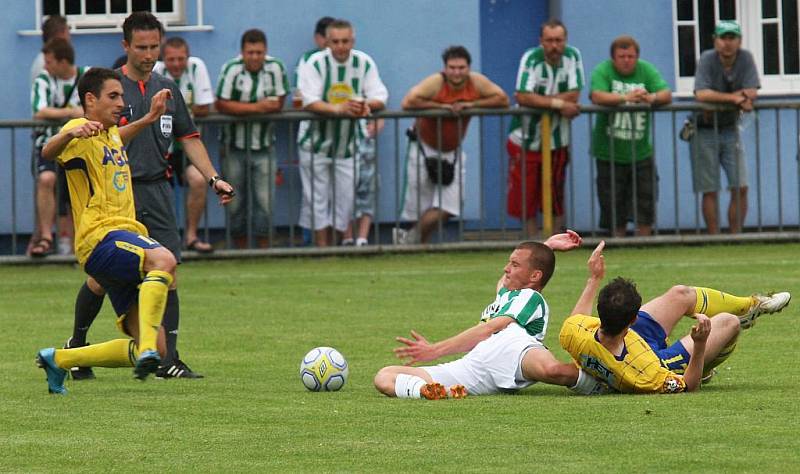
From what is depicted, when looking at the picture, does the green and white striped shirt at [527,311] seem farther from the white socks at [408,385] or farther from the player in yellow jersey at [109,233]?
the player in yellow jersey at [109,233]

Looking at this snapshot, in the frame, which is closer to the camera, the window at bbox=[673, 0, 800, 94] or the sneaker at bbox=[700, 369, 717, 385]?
the sneaker at bbox=[700, 369, 717, 385]

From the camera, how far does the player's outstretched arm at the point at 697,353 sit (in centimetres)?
829

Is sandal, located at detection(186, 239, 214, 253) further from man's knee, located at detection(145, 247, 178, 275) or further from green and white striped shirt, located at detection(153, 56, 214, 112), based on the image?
man's knee, located at detection(145, 247, 178, 275)

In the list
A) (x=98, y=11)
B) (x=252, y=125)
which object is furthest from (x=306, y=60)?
(x=98, y=11)

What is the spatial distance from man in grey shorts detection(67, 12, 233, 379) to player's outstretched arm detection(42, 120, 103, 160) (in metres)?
0.96

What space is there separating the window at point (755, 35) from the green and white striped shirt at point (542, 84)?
3.16 metres

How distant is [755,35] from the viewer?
2100cm

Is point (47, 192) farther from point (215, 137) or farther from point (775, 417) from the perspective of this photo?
point (775, 417)

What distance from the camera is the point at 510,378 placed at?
900 cm

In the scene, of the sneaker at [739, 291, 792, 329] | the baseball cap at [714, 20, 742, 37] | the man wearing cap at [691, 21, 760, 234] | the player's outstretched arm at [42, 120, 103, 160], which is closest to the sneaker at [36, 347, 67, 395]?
the player's outstretched arm at [42, 120, 103, 160]

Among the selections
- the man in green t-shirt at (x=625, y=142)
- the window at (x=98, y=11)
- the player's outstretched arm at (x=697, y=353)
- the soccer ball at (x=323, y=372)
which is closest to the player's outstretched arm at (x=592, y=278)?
the player's outstretched arm at (x=697, y=353)

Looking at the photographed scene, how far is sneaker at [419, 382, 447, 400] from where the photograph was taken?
8883 millimetres

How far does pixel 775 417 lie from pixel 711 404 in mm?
507

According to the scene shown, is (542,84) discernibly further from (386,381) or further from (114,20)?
(386,381)
